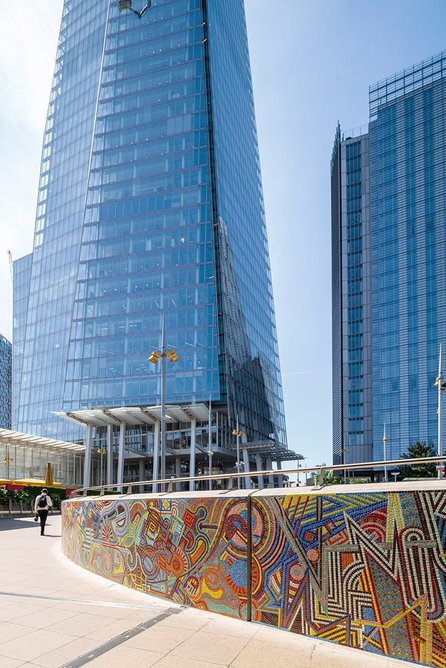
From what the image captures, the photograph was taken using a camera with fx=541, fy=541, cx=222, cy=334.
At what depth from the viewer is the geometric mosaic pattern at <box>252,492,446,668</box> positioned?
17.0 feet

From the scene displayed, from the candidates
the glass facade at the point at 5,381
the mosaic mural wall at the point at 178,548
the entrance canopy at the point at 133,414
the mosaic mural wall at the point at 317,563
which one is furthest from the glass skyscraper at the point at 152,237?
the glass facade at the point at 5,381

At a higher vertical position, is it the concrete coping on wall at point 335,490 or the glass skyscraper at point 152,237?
the glass skyscraper at point 152,237

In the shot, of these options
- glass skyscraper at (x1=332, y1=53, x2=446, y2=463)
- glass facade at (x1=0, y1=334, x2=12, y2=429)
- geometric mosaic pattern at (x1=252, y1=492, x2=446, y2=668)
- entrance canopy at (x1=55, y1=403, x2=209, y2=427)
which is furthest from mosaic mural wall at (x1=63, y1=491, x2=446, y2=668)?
glass facade at (x1=0, y1=334, x2=12, y2=429)

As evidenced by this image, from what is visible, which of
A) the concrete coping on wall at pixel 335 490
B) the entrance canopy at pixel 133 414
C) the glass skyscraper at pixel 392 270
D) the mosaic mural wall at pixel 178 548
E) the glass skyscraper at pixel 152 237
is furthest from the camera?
the glass skyscraper at pixel 392 270

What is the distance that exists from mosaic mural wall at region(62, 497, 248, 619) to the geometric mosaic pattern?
405 mm

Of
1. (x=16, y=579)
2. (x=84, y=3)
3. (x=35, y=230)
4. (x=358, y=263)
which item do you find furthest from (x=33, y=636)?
(x=84, y=3)

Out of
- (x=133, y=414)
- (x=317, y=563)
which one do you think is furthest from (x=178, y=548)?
(x=133, y=414)

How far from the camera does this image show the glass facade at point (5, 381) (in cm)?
16450

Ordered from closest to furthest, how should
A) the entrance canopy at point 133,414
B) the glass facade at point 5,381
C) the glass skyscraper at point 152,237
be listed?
the entrance canopy at point 133,414
the glass skyscraper at point 152,237
the glass facade at point 5,381

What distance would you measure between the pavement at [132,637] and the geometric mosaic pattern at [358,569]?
0.21 m

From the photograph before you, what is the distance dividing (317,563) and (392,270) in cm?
9670

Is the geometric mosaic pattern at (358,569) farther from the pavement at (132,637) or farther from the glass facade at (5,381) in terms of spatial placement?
the glass facade at (5,381)

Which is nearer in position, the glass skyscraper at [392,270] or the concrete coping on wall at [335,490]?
the concrete coping on wall at [335,490]

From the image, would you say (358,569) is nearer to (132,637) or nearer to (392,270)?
(132,637)
